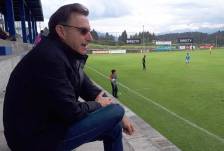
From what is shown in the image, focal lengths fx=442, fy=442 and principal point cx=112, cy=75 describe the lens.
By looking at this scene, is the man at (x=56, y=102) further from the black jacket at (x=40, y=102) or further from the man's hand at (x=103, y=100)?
the man's hand at (x=103, y=100)

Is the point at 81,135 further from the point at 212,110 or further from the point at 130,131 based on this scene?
the point at 212,110

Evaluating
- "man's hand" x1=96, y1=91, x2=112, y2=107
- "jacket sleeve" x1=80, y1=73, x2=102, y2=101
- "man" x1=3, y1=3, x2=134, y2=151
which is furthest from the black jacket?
"jacket sleeve" x1=80, y1=73, x2=102, y2=101

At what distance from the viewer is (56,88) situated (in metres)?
3.10

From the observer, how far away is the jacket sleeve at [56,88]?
311 cm

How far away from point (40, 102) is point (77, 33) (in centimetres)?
61

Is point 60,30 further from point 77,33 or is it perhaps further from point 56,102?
point 56,102

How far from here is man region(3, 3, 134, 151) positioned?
3.12 metres

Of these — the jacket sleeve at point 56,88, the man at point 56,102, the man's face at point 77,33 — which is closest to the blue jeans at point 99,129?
the man at point 56,102

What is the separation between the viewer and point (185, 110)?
1480cm

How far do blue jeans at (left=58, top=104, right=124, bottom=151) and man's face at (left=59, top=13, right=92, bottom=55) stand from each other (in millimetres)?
508

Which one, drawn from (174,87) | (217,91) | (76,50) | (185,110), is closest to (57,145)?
(76,50)

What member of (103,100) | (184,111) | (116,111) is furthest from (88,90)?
(184,111)

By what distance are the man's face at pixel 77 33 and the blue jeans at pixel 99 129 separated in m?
0.51

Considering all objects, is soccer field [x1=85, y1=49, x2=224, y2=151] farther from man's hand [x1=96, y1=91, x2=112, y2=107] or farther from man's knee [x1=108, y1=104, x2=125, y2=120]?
man's knee [x1=108, y1=104, x2=125, y2=120]
